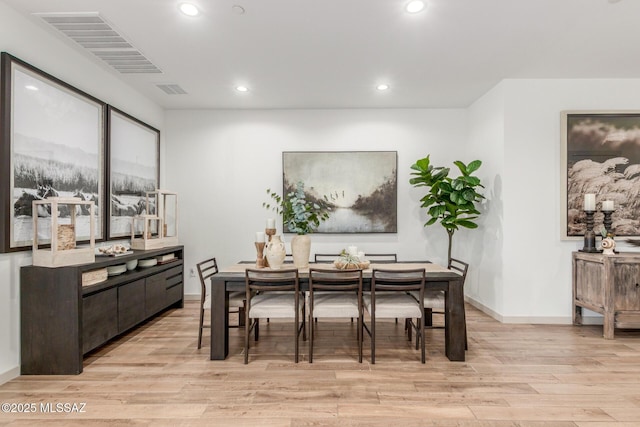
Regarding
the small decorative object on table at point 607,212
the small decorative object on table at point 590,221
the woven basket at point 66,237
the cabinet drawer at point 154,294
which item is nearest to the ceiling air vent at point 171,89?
the woven basket at point 66,237

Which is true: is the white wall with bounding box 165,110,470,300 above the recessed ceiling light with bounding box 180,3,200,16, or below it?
below

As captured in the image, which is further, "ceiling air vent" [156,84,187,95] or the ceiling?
"ceiling air vent" [156,84,187,95]

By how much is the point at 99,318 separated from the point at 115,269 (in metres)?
0.52

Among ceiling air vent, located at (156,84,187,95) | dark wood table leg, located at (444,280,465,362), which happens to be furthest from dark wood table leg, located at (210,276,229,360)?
ceiling air vent, located at (156,84,187,95)

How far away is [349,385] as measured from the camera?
2.71 metres

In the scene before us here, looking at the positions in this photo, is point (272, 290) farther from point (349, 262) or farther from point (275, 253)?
point (349, 262)

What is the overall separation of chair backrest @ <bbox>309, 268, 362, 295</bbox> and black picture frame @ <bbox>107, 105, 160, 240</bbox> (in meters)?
2.55

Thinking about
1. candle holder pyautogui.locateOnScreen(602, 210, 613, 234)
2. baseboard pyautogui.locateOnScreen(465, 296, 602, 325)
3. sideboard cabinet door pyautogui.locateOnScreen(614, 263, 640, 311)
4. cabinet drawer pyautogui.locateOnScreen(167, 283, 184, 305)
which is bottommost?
baseboard pyautogui.locateOnScreen(465, 296, 602, 325)

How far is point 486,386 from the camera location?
270 centimetres

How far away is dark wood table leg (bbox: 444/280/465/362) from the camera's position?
124 inches

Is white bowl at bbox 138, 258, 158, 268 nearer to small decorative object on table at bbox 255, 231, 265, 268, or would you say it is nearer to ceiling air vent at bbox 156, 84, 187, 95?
small decorative object on table at bbox 255, 231, 265, 268

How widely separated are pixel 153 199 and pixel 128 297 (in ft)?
5.83

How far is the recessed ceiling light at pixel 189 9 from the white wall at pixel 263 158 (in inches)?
103

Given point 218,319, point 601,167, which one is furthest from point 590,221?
point 218,319
